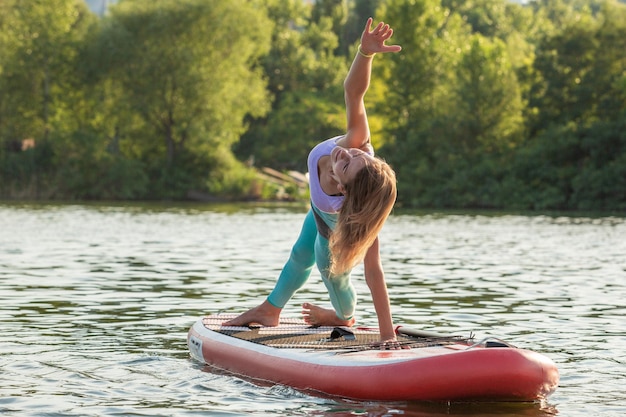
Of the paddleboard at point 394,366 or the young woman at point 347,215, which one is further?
the young woman at point 347,215

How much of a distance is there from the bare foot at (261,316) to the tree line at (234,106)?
42557mm

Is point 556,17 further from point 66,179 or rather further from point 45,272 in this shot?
→ point 45,272

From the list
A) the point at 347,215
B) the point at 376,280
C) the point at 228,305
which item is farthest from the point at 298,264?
the point at 228,305

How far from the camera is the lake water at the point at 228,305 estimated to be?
7848mm

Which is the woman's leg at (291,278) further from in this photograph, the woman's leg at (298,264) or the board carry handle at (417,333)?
the board carry handle at (417,333)

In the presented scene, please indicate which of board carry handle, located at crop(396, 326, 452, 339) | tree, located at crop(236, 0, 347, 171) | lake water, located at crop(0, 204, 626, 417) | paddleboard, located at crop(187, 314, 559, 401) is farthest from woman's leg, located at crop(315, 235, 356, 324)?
tree, located at crop(236, 0, 347, 171)

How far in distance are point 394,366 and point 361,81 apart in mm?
2040

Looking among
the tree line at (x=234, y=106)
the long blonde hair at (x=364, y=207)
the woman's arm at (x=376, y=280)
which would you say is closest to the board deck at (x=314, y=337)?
the woman's arm at (x=376, y=280)

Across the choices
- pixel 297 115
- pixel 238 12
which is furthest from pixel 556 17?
pixel 238 12

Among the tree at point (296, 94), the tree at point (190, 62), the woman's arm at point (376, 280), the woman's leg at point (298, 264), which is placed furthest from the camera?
the tree at point (296, 94)

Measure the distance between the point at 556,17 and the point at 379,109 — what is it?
46.4 meters

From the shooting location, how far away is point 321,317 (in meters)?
9.62

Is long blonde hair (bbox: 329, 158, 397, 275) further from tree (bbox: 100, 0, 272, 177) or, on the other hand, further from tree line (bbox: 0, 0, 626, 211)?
tree (bbox: 100, 0, 272, 177)

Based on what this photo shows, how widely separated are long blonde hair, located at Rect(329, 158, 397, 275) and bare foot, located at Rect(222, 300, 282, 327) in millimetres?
1956
